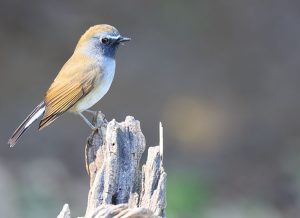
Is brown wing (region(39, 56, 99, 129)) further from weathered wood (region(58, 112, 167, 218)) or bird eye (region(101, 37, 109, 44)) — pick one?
weathered wood (region(58, 112, 167, 218))

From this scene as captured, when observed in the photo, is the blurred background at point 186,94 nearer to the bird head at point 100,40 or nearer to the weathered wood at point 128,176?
the bird head at point 100,40

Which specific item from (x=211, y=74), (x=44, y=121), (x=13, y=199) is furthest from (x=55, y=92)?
(x=211, y=74)

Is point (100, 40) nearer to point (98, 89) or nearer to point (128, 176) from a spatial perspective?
point (98, 89)

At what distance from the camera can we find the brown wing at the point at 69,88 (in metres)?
6.23

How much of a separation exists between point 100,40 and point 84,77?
29cm

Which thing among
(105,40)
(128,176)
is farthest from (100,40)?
(128,176)

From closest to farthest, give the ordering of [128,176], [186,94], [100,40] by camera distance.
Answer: [128,176] → [100,40] → [186,94]

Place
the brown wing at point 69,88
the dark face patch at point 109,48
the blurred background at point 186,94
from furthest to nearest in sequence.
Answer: the blurred background at point 186,94, the dark face patch at point 109,48, the brown wing at point 69,88

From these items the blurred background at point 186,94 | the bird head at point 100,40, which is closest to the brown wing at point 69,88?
the bird head at point 100,40

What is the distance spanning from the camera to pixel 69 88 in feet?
20.8

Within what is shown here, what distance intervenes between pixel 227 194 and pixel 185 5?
8.52 ft

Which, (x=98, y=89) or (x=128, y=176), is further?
(x=98, y=89)

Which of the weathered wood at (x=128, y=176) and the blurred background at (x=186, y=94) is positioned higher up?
the blurred background at (x=186, y=94)

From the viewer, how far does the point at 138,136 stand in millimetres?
5160
